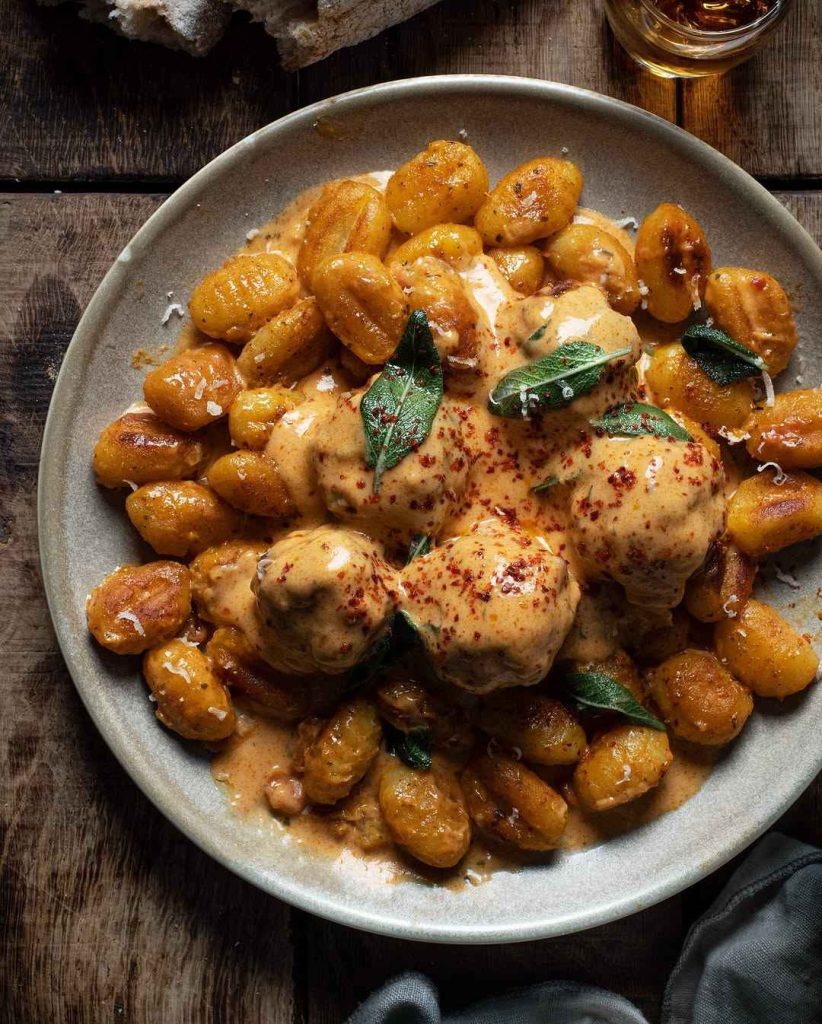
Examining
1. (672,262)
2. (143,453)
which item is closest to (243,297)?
(143,453)

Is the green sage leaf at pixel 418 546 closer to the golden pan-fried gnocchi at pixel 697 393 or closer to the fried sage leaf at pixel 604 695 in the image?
the fried sage leaf at pixel 604 695

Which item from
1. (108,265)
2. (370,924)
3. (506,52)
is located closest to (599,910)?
(370,924)

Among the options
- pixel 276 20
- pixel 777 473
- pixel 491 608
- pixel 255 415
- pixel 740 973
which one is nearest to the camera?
pixel 491 608

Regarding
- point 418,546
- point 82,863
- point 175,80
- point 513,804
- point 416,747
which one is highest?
point 175,80

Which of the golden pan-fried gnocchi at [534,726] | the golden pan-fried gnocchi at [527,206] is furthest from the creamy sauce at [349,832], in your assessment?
the golden pan-fried gnocchi at [527,206]

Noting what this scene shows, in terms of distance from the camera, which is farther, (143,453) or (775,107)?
(775,107)

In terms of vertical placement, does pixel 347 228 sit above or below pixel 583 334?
above

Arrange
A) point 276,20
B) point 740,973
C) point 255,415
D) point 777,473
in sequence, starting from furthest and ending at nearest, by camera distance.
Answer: point 740,973, point 276,20, point 777,473, point 255,415

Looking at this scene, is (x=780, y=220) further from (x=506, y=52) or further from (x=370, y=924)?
(x=370, y=924)

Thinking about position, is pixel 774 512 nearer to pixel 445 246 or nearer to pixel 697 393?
pixel 697 393
